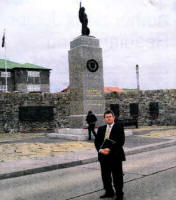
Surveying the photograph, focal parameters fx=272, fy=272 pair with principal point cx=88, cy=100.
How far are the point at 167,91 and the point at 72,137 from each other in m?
13.8

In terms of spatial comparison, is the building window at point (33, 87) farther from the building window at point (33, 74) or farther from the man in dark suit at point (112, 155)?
the man in dark suit at point (112, 155)

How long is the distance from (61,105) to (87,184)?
18172 millimetres

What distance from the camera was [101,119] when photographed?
16.4 meters

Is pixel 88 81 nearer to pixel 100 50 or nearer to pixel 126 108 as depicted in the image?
pixel 100 50

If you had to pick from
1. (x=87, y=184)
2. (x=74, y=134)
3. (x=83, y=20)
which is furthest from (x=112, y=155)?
(x=83, y=20)

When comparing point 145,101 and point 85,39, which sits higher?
point 85,39

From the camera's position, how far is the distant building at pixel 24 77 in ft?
168

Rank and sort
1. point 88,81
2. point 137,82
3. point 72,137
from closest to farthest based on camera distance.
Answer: point 72,137 → point 88,81 → point 137,82

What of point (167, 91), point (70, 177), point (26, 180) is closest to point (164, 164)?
point (70, 177)

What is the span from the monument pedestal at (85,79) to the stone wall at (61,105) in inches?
277

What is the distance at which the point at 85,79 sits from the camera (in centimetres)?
1617

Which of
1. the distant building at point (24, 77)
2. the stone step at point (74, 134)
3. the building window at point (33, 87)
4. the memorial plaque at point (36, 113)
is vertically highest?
the distant building at point (24, 77)

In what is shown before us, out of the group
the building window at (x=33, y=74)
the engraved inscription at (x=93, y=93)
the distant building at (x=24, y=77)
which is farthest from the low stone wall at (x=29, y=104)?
the building window at (x=33, y=74)

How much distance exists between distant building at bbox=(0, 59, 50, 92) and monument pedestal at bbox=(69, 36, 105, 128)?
36.5 metres
